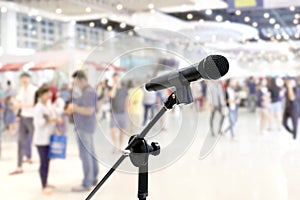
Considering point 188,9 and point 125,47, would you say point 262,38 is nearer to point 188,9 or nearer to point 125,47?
point 188,9

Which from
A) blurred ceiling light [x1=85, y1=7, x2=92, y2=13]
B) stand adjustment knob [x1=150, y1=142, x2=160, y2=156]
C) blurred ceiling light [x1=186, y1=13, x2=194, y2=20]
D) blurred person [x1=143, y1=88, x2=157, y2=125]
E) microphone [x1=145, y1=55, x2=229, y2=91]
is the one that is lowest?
stand adjustment knob [x1=150, y1=142, x2=160, y2=156]

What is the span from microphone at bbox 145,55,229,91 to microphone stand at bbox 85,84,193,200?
21mm

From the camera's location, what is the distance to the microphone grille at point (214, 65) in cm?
93

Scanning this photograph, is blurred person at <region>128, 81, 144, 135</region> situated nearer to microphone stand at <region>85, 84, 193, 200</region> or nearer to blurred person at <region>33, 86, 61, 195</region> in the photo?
microphone stand at <region>85, 84, 193, 200</region>

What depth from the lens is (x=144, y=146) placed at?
1057 mm

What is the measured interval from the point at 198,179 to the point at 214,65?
12.3 ft

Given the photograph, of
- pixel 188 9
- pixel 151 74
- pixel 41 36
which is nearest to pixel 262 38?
pixel 188 9

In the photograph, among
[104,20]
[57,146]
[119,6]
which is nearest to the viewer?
[57,146]

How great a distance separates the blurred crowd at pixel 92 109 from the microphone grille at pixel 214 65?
0.47 feet

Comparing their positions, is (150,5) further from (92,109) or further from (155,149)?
(155,149)

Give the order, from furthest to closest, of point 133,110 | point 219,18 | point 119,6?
point 119,6 → point 219,18 → point 133,110

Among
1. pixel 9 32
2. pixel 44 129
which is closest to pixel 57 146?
pixel 44 129

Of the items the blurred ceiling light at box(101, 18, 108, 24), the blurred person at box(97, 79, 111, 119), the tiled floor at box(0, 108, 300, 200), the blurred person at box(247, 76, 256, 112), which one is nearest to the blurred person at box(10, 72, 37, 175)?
the tiled floor at box(0, 108, 300, 200)

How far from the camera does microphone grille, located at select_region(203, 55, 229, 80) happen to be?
928 millimetres
